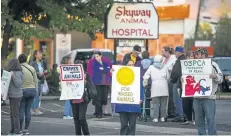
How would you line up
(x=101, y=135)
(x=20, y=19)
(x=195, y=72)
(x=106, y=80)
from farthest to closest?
(x=20, y=19) → (x=106, y=80) → (x=101, y=135) → (x=195, y=72)

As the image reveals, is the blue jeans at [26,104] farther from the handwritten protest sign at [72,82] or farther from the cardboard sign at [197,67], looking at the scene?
the cardboard sign at [197,67]

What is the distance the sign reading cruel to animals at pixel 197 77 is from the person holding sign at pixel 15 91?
141 inches

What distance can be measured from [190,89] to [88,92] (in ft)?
6.77

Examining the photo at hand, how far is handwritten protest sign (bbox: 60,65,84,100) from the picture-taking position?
1326 cm

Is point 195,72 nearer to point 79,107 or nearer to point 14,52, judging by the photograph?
point 79,107

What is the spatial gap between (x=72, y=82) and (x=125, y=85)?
1.33m

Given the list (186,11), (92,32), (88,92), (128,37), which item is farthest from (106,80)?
(186,11)

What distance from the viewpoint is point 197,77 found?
12.7m

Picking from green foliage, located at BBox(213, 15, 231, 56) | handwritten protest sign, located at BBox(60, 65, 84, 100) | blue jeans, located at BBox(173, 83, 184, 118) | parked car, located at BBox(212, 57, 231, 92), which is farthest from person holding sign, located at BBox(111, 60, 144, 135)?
green foliage, located at BBox(213, 15, 231, 56)

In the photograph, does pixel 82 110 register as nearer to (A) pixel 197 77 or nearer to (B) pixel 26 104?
(B) pixel 26 104

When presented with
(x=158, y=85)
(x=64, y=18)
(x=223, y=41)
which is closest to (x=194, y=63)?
(x=158, y=85)

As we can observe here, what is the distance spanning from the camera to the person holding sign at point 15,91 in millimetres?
13977

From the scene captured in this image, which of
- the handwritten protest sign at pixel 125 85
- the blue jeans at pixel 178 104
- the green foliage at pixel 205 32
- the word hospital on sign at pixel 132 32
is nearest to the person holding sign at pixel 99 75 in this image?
the blue jeans at pixel 178 104

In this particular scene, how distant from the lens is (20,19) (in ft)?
80.8
